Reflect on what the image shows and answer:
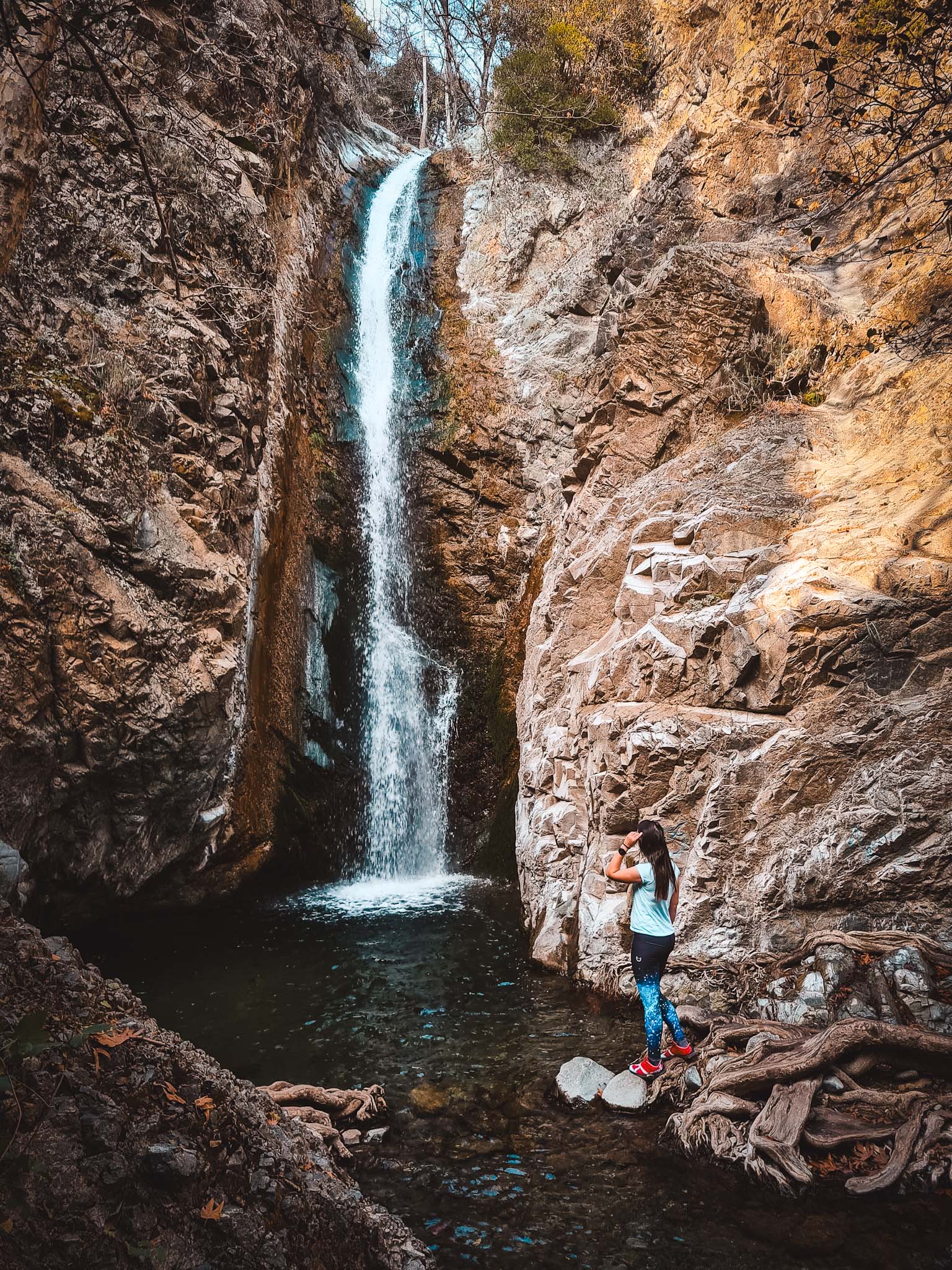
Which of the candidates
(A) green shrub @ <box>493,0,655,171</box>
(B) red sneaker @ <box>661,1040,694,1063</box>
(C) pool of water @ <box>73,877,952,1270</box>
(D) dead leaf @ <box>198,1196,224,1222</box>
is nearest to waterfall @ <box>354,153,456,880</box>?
(C) pool of water @ <box>73,877,952,1270</box>

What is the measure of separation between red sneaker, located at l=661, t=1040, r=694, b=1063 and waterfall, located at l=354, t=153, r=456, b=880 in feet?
24.9

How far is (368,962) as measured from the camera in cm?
830

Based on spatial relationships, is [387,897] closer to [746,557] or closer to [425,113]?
[746,557]

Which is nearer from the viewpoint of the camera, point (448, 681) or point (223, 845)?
point (223, 845)

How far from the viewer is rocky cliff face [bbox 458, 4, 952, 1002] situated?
6.07 meters

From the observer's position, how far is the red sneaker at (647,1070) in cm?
501

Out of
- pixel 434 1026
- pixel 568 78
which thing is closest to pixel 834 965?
pixel 434 1026

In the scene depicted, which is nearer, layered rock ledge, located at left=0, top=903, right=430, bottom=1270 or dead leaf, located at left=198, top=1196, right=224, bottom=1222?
layered rock ledge, located at left=0, top=903, right=430, bottom=1270

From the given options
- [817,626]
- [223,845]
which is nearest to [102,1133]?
[817,626]

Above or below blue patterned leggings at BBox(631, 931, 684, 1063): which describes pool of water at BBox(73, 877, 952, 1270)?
below

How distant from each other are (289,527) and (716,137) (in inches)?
422

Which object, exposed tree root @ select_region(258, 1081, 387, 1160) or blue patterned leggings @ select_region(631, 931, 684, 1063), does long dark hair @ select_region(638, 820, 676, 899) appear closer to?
blue patterned leggings @ select_region(631, 931, 684, 1063)

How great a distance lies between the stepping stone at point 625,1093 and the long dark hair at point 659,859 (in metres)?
1.26

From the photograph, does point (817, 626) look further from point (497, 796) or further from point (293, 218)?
point (293, 218)
